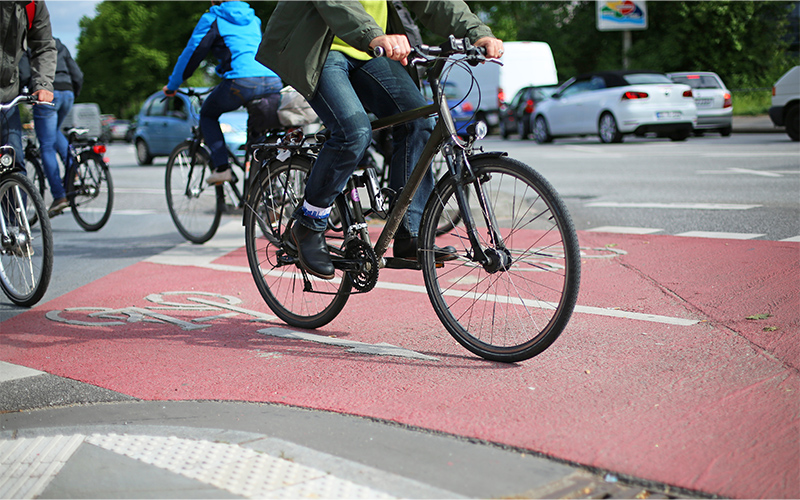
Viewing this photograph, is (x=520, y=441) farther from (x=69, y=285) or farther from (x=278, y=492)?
(x=69, y=285)

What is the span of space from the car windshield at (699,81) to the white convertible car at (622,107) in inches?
52.5

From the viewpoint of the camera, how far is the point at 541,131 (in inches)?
867

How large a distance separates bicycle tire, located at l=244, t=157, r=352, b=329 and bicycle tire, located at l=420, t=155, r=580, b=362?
0.60 m

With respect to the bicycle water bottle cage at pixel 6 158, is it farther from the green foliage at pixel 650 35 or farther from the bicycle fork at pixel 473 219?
the green foliage at pixel 650 35

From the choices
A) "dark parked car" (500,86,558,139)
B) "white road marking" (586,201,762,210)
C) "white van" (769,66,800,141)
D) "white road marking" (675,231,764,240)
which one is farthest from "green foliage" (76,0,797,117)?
"white road marking" (675,231,764,240)

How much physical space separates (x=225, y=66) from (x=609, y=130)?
45.0 ft

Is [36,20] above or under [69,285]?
above

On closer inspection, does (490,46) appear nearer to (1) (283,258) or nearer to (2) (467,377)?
(2) (467,377)

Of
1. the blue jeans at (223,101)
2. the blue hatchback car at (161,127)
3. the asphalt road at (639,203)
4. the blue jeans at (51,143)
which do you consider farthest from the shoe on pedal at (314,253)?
the blue hatchback car at (161,127)

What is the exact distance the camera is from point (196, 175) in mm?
7410

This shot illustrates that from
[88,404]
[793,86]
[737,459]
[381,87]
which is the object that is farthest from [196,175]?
[793,86]

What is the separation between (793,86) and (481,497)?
625 inches

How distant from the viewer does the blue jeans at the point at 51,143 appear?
25.6ft

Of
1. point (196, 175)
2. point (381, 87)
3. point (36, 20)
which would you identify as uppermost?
point (36, 20)
